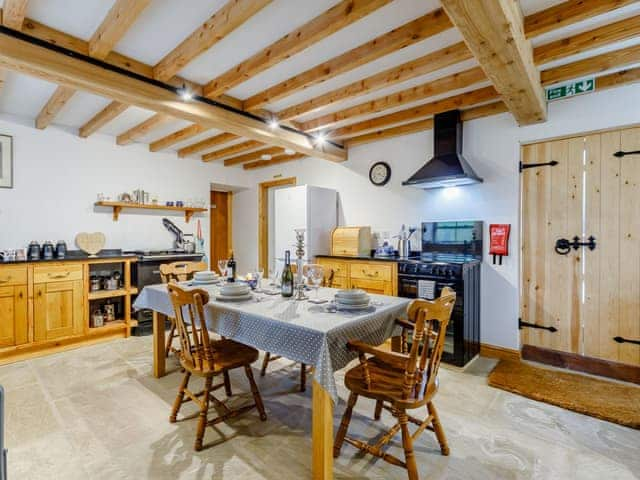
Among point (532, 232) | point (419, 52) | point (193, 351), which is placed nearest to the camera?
point (193, 351)

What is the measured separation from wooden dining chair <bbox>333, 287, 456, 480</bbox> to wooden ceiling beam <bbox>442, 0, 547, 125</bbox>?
1.36 m

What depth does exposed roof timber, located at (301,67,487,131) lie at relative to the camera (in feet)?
9.11

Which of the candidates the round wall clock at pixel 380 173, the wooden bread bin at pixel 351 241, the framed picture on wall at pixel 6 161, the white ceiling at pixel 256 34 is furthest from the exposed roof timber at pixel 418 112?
the framed picture on wall at pixel 6 161

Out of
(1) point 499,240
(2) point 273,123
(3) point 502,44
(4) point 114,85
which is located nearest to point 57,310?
(4) point 114,85

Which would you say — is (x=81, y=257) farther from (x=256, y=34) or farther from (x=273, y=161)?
(x=256, y=34)

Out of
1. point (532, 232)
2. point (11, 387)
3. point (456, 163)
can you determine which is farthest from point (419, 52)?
point (11, 387)

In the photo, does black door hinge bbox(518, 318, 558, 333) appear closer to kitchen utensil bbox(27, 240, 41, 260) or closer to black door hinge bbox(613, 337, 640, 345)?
black door hinge bbox(613, 337, 640, 345)

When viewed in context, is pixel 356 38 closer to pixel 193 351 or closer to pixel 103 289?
pixel 193 351

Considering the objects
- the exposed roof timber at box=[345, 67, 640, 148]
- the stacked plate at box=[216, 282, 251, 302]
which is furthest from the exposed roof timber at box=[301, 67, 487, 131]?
the stacked plate at box=[216, 282, 251, 302]

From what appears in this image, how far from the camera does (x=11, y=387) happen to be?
8.85ft

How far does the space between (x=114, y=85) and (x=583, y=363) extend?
15.0 ft

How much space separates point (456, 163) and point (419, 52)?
49.5 inches

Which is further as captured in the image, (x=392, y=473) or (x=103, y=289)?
(x=103, y=289)

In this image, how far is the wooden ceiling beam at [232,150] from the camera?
4625 millimetres
